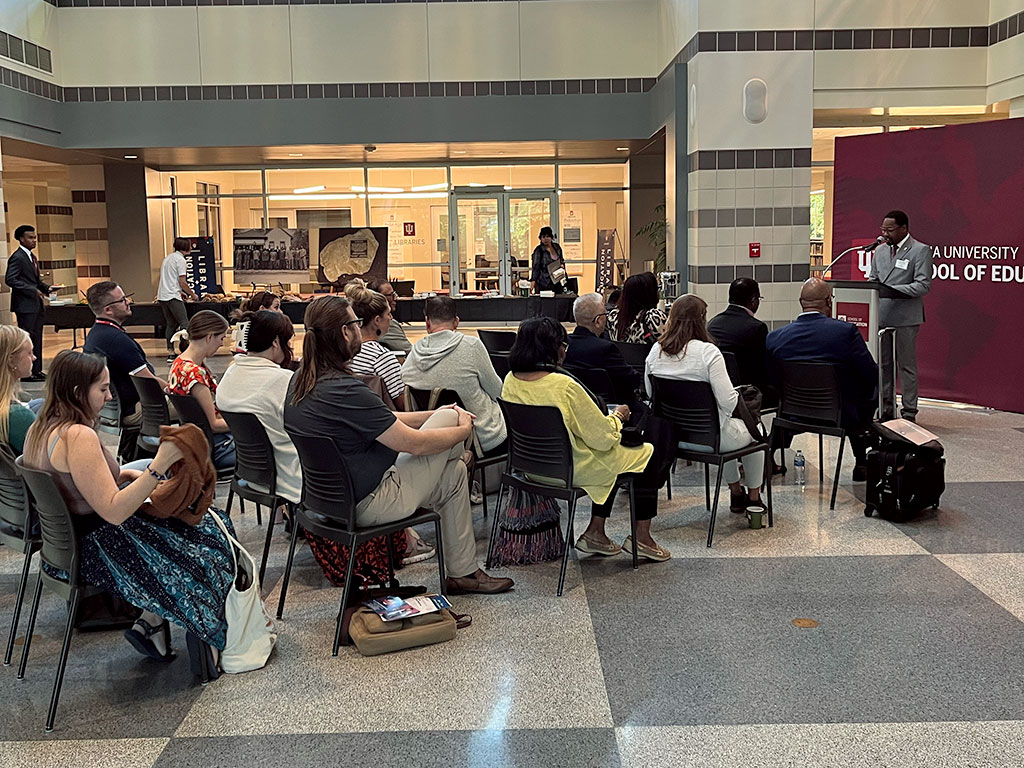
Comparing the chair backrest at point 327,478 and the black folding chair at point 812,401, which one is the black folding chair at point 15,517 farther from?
the black folding chair at point 812,401

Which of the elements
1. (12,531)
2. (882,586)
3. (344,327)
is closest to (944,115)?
(882,586)

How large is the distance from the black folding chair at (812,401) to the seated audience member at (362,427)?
2295mm

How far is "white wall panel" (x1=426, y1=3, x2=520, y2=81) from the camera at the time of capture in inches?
526

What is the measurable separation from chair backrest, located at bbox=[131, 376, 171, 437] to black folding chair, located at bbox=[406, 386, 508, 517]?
4.35ft

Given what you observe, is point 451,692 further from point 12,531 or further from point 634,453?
point 12,531

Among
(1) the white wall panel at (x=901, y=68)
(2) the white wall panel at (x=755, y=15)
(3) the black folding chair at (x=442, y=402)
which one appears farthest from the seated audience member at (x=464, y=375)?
(1) the white wall panel at (x=901, y=68)

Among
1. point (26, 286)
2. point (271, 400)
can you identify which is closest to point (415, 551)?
point (271, 400)

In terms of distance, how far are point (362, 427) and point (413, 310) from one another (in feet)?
30.8

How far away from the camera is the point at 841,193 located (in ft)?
31.0

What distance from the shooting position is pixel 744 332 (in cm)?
589

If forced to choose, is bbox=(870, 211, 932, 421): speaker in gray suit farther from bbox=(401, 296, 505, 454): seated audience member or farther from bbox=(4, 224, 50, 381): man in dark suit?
bbox=(4, 224, 50, 381): man in dark suit

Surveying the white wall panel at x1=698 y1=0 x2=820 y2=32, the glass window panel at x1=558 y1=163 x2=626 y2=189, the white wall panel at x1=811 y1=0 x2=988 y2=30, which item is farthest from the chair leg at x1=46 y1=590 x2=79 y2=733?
the glass window panel at x1=558 y1=163 x2=626 y2=189

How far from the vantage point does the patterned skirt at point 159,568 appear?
340 cm

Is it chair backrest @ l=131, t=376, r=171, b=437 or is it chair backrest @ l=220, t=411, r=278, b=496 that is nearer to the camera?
chair backrest @ l=220, t=411, r=278, b=496
